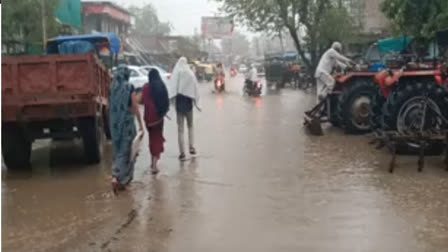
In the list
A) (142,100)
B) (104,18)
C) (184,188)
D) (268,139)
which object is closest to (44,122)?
(142,100)

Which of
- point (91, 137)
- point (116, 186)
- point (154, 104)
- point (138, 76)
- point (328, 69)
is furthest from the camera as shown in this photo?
point (138, 76)

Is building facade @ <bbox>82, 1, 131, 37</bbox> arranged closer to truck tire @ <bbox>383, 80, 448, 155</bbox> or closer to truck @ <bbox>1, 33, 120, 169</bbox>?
truck @ <bbox>1, 33, 120, 169</bbox>

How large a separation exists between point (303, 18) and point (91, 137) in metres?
25.8

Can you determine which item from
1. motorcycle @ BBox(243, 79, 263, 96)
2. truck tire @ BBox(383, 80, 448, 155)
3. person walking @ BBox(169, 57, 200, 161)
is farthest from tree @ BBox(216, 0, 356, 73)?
person walking @ BBox(169, 57, 200, 161)

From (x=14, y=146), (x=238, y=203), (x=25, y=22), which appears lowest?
→ (x=238, y=203)

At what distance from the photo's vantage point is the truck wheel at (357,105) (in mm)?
13453

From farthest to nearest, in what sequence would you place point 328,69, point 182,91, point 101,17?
point 101,17 < point 328,69 < point 182,91

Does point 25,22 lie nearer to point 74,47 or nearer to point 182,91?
point 74,47

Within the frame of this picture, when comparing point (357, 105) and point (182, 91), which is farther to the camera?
point (357, 105)

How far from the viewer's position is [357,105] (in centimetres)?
1348

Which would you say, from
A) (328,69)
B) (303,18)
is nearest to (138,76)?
(303,18)

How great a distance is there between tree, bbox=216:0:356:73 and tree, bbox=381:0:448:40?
15.2 m

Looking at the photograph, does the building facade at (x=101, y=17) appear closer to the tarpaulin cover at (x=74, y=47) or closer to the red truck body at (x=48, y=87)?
the tarpaulin cover at (x=74, y=47)

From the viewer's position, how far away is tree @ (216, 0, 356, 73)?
33.7 meters
